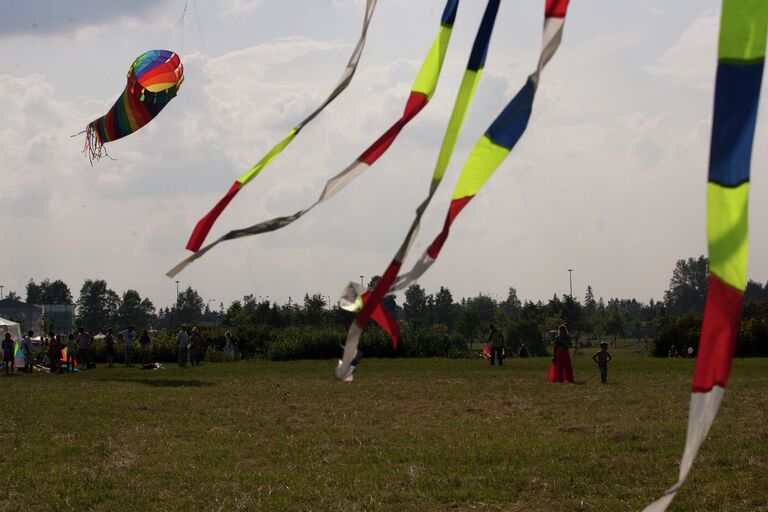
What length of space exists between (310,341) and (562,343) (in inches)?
768

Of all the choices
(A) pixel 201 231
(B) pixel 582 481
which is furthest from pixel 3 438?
(A) pixel 201 231

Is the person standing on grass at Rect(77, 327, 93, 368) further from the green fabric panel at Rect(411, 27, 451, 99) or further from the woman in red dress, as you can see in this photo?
the green fabric panel at Rect(411, 27, 451, 99)

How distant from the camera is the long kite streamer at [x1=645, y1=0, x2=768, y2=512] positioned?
9.15 ft

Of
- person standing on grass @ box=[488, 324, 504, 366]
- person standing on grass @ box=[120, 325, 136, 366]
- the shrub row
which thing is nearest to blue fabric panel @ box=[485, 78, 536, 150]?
person standing on grass @ box=[488, 324, 504, 366]

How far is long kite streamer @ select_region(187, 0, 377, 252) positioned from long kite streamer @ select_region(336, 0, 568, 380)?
25.3 inches

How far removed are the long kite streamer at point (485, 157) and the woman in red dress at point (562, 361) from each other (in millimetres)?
21233

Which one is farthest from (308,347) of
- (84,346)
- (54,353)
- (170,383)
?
(170,383)

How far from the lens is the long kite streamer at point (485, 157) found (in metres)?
3.27

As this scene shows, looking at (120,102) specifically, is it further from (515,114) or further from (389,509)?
(515,114)

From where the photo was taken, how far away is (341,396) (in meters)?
21.3

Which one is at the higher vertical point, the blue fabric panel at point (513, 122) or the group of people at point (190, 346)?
the blue fabric panel at point (513, 122)

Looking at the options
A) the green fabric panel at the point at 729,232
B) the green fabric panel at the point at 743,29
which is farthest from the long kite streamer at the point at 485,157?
the green fabric panel at the point at 729,232

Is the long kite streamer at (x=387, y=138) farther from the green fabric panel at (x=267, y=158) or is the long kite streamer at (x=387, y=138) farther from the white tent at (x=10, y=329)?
the white tent at (x=10, y=329)

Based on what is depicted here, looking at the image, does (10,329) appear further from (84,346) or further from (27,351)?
(84,346)
